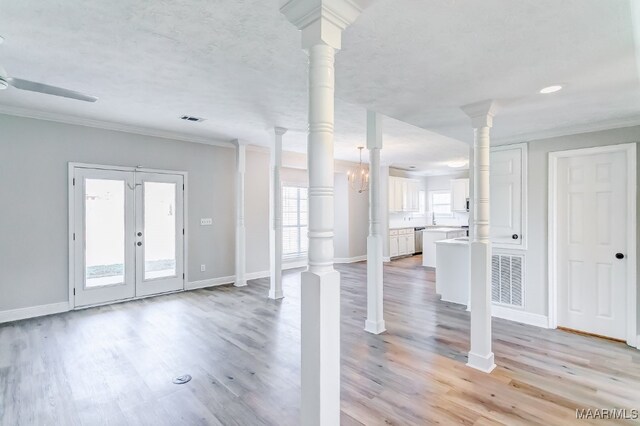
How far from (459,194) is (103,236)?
9096 millimetres

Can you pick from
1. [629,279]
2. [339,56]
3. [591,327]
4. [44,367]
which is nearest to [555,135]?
[629,279]

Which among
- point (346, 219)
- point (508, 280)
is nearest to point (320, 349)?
point (508, 280)

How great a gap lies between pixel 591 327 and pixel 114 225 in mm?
6852

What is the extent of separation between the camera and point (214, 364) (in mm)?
3064

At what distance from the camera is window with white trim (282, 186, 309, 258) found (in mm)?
7934

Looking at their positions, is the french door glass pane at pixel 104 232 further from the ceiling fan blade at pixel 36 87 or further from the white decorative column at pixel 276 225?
the ceiling fan blade at pixel 36 87

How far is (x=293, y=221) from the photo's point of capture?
8.07 metres

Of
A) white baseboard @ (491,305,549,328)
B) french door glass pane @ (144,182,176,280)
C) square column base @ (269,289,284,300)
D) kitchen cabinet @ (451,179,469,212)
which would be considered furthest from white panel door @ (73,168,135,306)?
kitchen cabinet @ (451,179,469,212)

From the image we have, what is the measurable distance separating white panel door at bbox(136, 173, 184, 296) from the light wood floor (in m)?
0.91

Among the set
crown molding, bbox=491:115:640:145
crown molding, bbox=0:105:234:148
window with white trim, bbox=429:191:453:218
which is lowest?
window with white trim, bbox=429:191:453:218

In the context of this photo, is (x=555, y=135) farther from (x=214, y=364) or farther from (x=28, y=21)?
(x=28, y=21)

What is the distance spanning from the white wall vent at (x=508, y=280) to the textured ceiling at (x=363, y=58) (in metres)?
1.81

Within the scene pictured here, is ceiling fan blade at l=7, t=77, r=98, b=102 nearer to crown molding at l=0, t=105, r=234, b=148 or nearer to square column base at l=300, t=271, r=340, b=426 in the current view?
square column base at l=300, t=271, r=340, b=426

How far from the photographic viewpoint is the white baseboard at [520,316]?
4180mm
